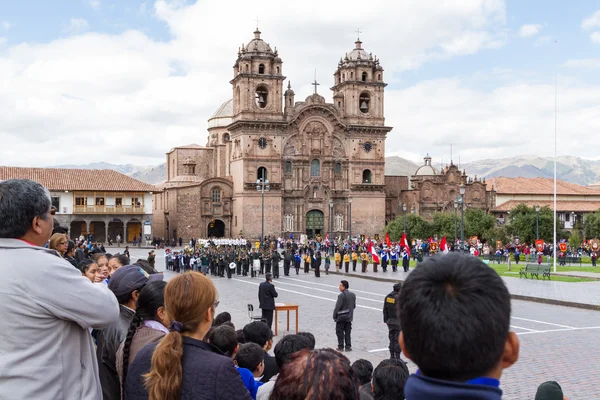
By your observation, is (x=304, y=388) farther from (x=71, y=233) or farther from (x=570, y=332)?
(x=71, y=233)

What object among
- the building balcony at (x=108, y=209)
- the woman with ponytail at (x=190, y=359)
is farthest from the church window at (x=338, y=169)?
the woman with ponytail at (x=190, y=359)

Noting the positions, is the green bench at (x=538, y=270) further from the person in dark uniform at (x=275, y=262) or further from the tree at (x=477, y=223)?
the tree at (x=477, y=223)

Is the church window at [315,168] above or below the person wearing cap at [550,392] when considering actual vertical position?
above

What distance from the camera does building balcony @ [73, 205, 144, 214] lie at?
6294cm

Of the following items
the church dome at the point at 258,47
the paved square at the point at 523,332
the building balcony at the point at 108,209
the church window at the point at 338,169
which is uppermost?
the church dome at the point at 258,47

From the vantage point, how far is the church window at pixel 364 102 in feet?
235

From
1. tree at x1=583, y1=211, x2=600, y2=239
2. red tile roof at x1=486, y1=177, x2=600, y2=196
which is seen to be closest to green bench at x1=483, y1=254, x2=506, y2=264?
tree at x1=583, y1=211, x2=600, y2=239

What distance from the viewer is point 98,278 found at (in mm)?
7977

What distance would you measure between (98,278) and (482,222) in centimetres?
5872

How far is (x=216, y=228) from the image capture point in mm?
69250

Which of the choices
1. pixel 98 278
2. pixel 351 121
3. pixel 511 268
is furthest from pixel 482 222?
pixel 98 278

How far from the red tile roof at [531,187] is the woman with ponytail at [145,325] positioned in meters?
81.6

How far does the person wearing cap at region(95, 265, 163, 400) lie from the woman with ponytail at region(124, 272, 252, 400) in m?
1.08

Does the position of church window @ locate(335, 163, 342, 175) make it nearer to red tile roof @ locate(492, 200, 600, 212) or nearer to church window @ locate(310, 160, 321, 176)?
church window @ locate(310, 160, 321, 176)
